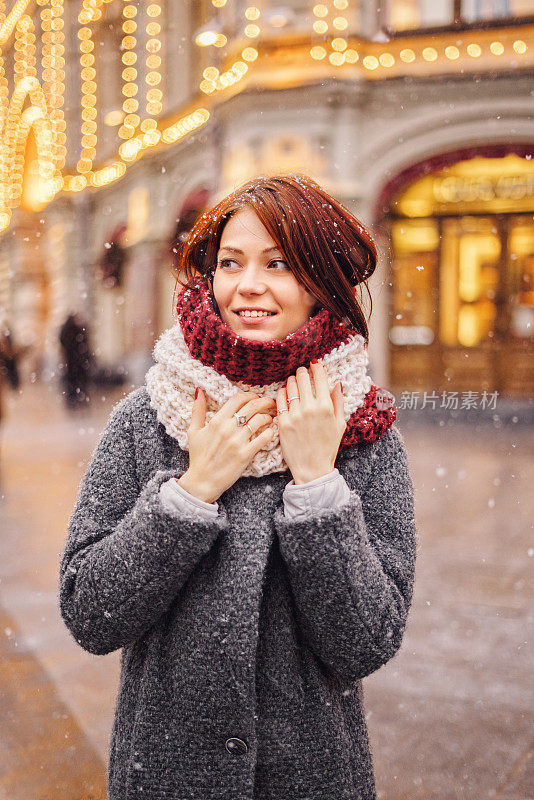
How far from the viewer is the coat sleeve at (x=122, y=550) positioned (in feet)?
4.52

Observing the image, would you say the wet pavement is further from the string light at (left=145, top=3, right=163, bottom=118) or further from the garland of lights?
the string light at (left=145, top=3, right=163, bottom=118)

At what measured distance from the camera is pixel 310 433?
4.76 ft

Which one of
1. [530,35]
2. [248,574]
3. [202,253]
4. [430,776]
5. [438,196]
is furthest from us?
[438,196]

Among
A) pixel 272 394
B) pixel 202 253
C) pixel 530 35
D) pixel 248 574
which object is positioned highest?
pixel 530 35

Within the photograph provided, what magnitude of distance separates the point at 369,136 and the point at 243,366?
1207 centimetres

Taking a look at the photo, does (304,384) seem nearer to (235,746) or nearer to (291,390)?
(291,390)

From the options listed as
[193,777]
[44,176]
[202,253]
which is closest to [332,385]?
[202,253]

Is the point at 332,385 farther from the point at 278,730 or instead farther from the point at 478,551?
the point at 478,551

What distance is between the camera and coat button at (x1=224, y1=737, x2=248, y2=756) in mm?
1451

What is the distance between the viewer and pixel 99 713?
3342mm

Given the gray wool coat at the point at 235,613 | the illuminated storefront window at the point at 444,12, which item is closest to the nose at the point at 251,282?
the gray wool coat at the point at 235,613

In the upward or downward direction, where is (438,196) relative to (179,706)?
upward

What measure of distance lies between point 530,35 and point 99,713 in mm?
11960

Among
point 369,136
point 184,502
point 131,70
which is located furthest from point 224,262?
point 369,136
